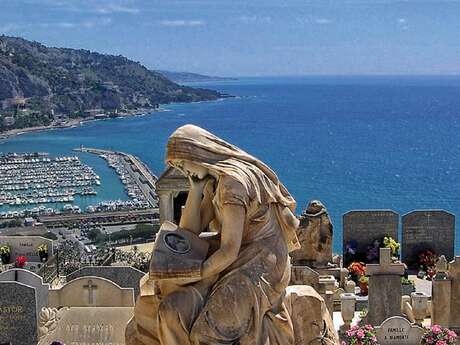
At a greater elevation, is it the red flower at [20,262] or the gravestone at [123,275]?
the gravestone at [123,275]

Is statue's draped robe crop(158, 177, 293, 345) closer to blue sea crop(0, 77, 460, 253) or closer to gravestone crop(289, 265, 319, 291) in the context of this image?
gravestone crop(289, 265, 319, 291)

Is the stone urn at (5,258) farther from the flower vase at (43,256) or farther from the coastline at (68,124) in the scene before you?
the coastline at (68,124)

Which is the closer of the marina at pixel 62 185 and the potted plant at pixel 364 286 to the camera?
the potted plant at pixel 364 286

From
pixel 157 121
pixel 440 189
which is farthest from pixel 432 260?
pixel 157 121

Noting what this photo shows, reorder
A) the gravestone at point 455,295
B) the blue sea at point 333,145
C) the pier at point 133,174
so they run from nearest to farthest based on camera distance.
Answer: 1. the gravestone at point 455,295
2. the pier at point 133,174
3. the blue sea at point 333,145

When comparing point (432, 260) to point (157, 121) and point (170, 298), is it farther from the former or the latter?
point (157, 121)

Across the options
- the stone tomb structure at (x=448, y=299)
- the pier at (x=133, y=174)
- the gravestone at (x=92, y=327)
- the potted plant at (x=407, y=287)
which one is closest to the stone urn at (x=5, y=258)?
the gravestone at (x=92, y=327)
